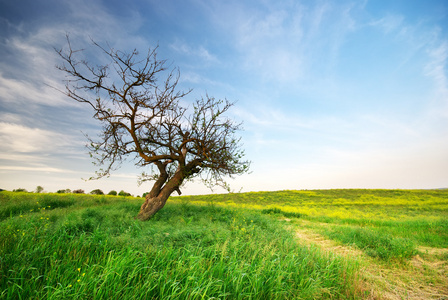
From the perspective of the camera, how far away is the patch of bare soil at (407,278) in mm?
4754

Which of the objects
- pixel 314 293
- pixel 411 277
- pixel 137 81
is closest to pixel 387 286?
Answer: pixel 411 277

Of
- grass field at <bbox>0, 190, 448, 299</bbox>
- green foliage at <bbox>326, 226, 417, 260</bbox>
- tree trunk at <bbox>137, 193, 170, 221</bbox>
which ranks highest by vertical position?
tree trunk at <bbox>137, 193, 170, 221</bbox>

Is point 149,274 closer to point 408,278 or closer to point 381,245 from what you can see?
point 408,278

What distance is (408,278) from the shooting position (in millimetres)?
5699

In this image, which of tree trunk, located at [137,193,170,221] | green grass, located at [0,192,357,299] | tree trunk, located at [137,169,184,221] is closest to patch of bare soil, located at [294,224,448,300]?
green grass, located at [0,192,357,299]

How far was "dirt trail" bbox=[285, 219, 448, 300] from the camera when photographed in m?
4.77

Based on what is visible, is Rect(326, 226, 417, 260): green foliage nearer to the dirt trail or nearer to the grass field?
the grass field

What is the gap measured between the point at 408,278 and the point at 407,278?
0.16 feet

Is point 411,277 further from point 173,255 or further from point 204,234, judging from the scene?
point 173,255

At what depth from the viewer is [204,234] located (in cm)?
689

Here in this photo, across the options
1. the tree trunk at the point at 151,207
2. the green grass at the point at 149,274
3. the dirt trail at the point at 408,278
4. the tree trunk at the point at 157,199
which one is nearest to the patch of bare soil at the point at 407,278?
the dirt trail at the point at 408,278

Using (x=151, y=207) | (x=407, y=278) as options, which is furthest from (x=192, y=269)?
(x=151, y=207)

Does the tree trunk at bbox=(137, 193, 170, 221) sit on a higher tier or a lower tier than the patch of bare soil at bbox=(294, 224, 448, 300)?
higher

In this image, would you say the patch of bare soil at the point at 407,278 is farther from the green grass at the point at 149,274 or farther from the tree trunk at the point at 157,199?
the tree trunk at the point at 157,199
